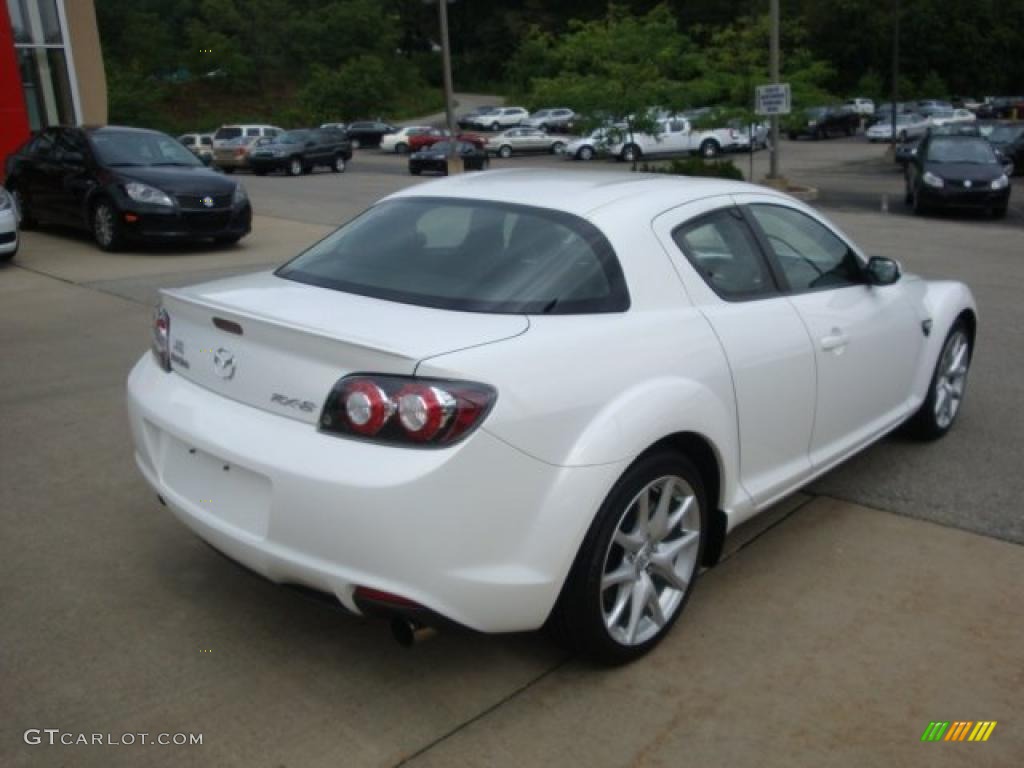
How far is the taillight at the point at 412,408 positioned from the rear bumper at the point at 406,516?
0.14ft

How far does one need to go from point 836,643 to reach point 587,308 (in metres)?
1.44

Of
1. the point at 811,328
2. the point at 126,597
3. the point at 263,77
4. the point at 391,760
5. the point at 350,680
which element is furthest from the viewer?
the point at 263,77

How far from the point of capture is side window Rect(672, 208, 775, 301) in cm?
372

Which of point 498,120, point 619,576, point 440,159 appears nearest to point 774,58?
point 440,159

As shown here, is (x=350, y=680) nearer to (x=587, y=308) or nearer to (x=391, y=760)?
(x=391, y=760)

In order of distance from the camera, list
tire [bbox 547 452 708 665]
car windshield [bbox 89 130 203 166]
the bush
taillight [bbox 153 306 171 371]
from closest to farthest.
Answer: tire [bbox 547 452 708 665]
taillight [bbox 153 306 171 371]
car windshield [bbox 89 130 203 166]
the bush

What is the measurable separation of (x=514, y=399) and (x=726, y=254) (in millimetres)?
1442

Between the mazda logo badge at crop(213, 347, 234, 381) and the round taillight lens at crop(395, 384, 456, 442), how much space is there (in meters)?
0.74

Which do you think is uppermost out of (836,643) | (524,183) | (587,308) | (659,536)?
(524,183)

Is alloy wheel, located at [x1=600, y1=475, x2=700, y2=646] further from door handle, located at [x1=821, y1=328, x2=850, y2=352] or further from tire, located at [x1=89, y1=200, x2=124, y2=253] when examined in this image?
tire, located at [x1=89, y1=200, x2=124, y2=253]

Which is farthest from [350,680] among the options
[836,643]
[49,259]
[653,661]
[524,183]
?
[49,259]

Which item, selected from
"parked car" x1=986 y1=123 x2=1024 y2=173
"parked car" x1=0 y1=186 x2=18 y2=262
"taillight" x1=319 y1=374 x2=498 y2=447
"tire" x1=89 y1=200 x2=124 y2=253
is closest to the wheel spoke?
"taillight" x1=319 y1=374 x2=498 y2=447

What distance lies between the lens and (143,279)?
421 inches

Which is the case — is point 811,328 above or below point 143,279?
above
